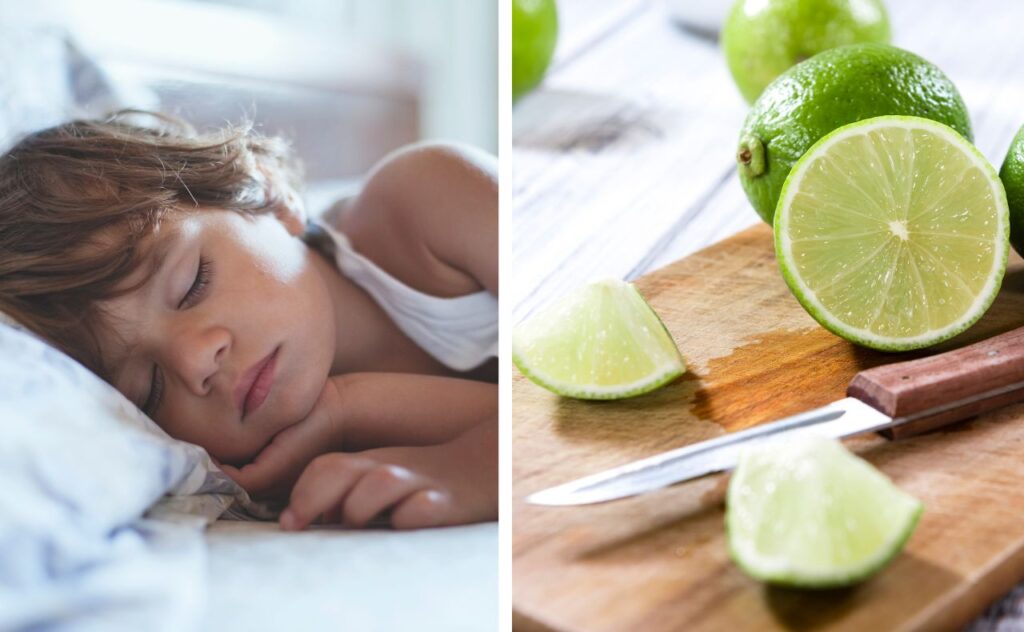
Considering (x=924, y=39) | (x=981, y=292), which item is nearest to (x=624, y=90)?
(x=924, y=39)

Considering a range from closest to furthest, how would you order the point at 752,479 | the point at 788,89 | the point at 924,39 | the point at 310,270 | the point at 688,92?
the point at 752,479, the point at 310,270, the point at 788,89, the point at 688,92, the point at 924,39

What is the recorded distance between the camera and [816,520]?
Result: 46 cm

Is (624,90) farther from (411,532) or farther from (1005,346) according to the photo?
(411,532)

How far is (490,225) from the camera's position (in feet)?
2.06

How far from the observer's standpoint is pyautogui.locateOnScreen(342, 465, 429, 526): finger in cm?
52

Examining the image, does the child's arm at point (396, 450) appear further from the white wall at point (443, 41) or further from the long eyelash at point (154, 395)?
the white wall at point (443, 41)

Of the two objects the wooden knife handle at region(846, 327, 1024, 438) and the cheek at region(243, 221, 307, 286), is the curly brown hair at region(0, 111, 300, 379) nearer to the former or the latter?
the cheek at region(243, 221, 307, 286)

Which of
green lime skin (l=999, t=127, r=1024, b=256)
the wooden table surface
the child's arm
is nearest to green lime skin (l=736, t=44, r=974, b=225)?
green lime skin (l=999, t=127, r=1024, b=256)

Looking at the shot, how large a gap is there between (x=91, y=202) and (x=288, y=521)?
19 centimetres

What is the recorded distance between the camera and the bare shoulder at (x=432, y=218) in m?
0.63

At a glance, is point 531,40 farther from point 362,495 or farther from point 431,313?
point 362,495

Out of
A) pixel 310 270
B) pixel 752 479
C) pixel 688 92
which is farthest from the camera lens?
pixel 688 92

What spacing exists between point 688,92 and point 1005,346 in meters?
0.65

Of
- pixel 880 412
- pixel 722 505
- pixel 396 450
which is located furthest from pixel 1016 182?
pixel 396 450
